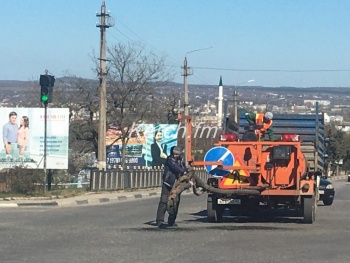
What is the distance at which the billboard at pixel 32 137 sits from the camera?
3338cm

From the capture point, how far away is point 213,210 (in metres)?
17.5

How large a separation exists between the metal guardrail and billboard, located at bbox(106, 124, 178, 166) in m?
13.1

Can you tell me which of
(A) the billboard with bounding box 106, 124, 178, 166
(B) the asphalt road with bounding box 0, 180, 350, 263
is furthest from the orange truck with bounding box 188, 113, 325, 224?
(A) the billboard with bounding box 106, 124, 178, 166

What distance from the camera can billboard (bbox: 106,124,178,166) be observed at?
189 ft

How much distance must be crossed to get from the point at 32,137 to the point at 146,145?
85.2ft

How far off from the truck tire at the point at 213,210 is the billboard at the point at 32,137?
1642 centimetres

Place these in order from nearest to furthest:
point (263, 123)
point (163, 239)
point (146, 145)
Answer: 1. point (163, 239)
2. point (263, 123)
3. point (146, 145)

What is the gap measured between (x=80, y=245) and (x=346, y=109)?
497 ft

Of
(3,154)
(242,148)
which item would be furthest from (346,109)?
(242,148)

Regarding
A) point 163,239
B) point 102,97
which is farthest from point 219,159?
point 102,97

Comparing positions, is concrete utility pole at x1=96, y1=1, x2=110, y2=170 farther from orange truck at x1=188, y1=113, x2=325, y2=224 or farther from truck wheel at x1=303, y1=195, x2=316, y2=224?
truck wheel at x1=303, y1=195, x2=316, y2=224

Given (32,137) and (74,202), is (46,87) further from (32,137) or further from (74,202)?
(32,137)

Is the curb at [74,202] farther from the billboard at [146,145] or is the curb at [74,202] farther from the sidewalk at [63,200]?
the billboard at [146,145]

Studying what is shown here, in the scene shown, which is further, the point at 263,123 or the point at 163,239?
the point at 263,123
